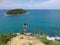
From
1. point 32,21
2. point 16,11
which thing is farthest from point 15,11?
point 32,21

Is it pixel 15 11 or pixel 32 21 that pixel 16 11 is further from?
pixel 32 21

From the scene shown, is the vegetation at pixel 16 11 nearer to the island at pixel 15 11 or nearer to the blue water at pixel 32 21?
the island at pixel 15 11

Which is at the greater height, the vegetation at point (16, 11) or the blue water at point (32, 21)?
the vegetation at point (16, 11)

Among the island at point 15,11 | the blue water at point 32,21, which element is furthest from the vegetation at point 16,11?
the blue water at point 32,21

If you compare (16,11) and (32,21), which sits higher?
(16,11)

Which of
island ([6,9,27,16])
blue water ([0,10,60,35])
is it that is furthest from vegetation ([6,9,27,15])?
blue water ([0,10,60,35])

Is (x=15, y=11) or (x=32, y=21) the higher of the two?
(x=15, y=11)

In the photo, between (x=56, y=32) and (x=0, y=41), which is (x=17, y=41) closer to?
(x=0, y=41)

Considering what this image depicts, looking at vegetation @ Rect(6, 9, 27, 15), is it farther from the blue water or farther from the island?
the blue water
